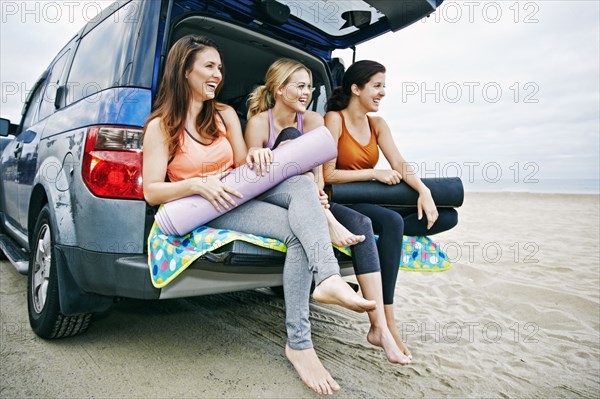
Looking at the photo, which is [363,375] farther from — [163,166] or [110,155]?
[110,155]

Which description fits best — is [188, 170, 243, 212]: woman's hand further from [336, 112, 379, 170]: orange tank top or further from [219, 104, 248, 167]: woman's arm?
[336, 112, 379, 170]: orange tank top

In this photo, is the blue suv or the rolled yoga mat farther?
the rolled yoga mat

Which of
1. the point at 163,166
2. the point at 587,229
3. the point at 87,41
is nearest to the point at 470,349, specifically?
the point at 163,166

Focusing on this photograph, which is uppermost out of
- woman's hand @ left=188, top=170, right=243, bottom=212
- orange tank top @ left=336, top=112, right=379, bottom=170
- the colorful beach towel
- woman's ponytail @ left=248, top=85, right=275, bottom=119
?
woman's ponytail @ left=248, top=85, right=275, bottom=119

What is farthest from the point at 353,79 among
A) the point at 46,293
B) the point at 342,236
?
the point at 46,293

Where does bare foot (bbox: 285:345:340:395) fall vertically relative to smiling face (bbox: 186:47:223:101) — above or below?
below

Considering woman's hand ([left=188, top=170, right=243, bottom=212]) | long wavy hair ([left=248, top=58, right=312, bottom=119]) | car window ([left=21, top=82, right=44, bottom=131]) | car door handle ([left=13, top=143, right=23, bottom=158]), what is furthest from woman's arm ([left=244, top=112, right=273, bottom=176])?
car window ([left=21, top=82, right=44, bottom=131])

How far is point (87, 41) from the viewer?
2652 millimetres

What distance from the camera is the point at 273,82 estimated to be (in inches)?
98.8

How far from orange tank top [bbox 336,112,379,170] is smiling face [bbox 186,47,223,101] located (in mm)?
916

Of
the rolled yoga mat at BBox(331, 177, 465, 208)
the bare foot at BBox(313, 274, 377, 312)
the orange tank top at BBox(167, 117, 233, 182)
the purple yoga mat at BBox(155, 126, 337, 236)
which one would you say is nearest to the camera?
the bare foot at BBox(313, 274, 377, 312)

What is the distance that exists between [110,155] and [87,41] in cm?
134

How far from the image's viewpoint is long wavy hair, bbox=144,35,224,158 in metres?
1.89

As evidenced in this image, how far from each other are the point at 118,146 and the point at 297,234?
3.11 ft
